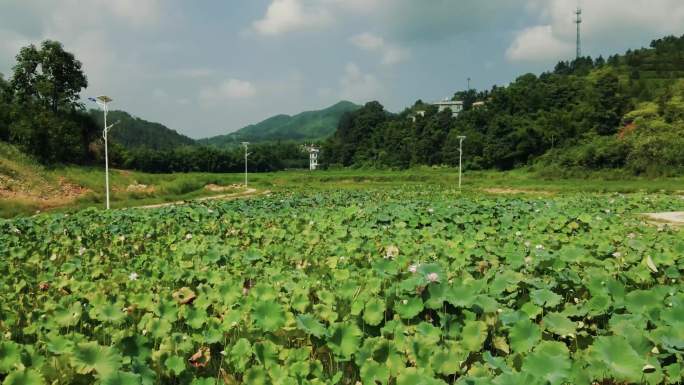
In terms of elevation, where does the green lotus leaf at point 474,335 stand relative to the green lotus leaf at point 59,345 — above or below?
below

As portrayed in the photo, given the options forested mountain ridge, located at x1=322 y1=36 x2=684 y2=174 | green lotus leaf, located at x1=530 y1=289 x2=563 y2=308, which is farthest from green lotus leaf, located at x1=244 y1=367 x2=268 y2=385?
forested mountain ridge, located at x1=322 y1=36 x2=684 y2=174

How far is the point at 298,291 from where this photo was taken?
12.3ft

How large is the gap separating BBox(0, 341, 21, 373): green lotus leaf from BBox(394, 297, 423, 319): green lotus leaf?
7.29 ft

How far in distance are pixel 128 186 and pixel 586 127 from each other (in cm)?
5846

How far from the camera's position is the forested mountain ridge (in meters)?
54.2

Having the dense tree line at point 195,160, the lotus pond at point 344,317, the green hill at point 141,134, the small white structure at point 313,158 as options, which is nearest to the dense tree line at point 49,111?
the dense tree line at point 195,160

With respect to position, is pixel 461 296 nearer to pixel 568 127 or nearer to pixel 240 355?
pixel 240 355

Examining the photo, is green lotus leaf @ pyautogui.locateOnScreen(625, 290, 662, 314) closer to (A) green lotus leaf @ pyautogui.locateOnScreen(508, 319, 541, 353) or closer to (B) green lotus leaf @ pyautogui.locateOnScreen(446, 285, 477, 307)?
(A) green lotus leaf @ pyautogui.locateOnScreen(508, 319, 541, 353)

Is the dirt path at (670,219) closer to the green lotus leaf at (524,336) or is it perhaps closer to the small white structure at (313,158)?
the green lotus leaf at (524,336)

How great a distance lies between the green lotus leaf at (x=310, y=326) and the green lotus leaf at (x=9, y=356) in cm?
147

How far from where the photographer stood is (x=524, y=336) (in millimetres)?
2928

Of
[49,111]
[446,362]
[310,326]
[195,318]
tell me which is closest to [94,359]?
[195,318]

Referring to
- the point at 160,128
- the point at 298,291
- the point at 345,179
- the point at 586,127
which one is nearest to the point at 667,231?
the point at 298,291

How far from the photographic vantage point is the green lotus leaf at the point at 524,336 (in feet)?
9.51
